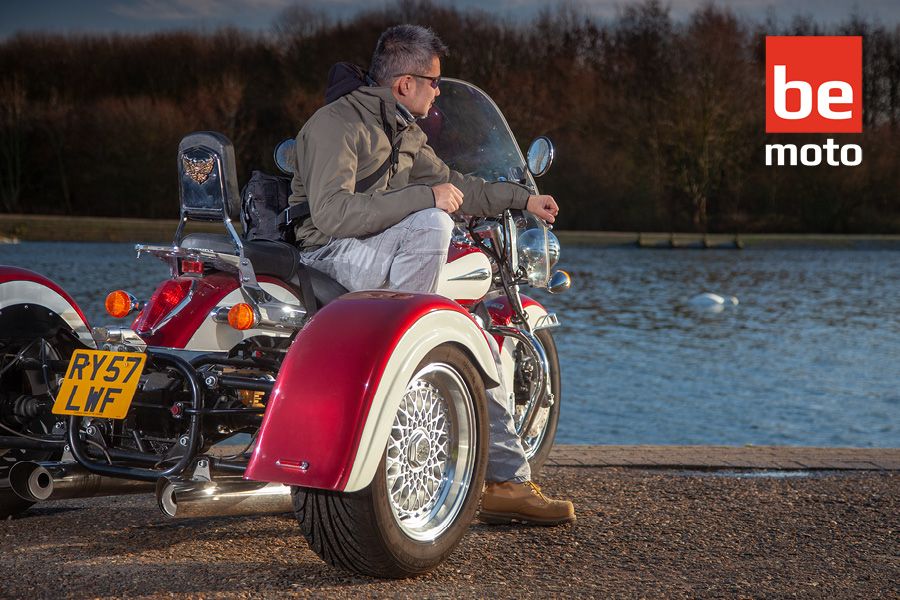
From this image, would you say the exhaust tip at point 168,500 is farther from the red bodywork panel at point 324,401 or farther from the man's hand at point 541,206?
the man's hand at point 541,206

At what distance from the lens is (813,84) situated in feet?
104

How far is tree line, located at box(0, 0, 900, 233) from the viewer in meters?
48.7

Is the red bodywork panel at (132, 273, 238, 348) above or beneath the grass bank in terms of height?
above

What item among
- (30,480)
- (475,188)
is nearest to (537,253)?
(475,188)

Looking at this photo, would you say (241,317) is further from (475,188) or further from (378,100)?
(475,188)

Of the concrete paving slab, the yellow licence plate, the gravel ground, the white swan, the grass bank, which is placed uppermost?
the yellow licence plate

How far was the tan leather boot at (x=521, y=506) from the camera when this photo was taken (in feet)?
14.7

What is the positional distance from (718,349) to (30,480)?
13.8 meters

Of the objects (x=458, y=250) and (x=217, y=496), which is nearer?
(x=217, y=496)

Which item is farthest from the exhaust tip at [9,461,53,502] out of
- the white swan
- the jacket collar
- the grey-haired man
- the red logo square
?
the red logo square

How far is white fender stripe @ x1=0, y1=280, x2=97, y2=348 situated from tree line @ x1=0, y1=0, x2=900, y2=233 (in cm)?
4181

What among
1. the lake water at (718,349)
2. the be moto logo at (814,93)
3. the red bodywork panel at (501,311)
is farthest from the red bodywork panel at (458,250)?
the be moto logo at (814,93)

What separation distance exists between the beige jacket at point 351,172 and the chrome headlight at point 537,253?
813 mm

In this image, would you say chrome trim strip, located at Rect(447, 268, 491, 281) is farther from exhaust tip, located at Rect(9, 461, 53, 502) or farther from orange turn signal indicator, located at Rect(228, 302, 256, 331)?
exhaust tip, located at Rect(9, 461, 53, 502)
